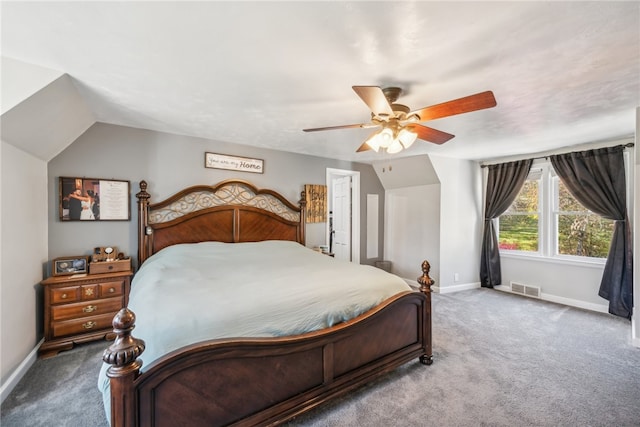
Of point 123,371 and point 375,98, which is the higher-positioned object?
point 375,98

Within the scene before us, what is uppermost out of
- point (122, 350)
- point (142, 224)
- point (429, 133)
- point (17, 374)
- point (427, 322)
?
point (429, 133)

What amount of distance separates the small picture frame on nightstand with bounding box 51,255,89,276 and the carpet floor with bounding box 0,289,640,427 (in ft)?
2.49

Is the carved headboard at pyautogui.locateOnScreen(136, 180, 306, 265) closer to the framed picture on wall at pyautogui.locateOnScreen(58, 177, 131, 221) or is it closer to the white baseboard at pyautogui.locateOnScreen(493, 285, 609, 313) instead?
the framed picture on wall at pyautogui.locateOnScreen(58, 177, 131, 221)

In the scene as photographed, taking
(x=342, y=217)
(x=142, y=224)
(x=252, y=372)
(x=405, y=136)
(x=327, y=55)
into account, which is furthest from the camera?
(x=342, y=217)

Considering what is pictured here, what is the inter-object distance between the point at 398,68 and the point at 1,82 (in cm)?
261

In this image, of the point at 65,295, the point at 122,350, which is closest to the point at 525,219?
the point at 122,350

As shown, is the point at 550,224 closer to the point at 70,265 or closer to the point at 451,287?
the point at 451,287

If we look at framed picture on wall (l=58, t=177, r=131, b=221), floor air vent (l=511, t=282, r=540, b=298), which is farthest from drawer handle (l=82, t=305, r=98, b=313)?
floor air vent (l=511, t=282, r=540, b=298)

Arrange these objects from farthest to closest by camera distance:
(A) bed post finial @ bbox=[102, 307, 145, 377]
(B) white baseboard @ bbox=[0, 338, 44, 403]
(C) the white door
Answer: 1. (C) the white door
2. (B) white baseboard @ bbox=[0, 338, 44, 403]
3. (A) bed post finial @ bbox=[102, 307, 145, 377]

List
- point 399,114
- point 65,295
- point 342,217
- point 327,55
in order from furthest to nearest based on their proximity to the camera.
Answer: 1. point 342,217
2. point 65,295
3. point 399,114
4. point 327,55

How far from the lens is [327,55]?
1724 mm

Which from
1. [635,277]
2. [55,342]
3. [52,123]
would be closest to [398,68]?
[52,123]

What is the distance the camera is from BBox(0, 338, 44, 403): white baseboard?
1935 mm

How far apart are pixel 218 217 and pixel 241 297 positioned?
6.87 ft
